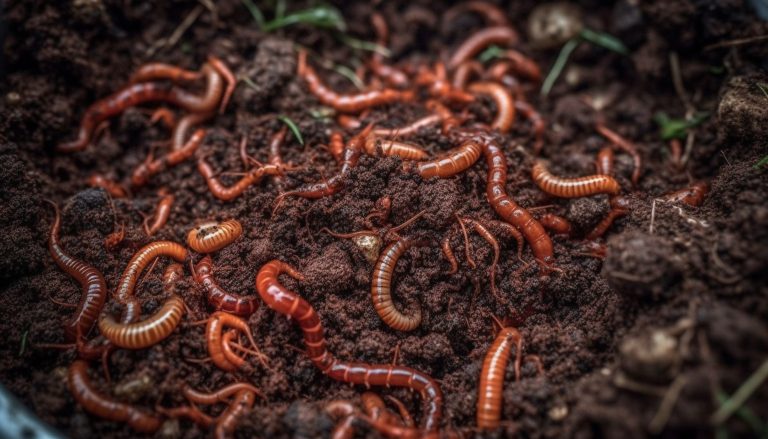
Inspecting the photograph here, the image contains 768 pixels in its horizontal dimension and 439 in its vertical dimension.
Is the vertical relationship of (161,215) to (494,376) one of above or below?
above

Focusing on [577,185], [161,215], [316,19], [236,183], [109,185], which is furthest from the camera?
[316,19]

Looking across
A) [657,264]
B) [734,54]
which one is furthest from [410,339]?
[734,54]

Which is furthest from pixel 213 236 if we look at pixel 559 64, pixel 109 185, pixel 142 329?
pixel 559 64

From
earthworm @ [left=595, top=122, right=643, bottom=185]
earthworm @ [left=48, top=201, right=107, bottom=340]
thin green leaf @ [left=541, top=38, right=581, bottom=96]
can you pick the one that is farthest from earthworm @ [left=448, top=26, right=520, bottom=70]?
earthworm @ [left=48, top=201, right=107, bottom=340]

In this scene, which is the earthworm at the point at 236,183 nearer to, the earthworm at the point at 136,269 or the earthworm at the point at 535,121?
the earthworm at the point at 136,269

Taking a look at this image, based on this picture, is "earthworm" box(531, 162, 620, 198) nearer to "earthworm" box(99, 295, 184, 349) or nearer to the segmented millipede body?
the segmented millipede body

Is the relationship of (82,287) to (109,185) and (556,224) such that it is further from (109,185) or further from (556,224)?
(556,224)

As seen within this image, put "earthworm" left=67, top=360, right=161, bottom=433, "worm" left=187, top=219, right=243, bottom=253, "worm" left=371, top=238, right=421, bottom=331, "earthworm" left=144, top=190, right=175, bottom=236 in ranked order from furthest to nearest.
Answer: "earthworm" left=144, top=190, right=175, bottom=236
"worm" left=187, top=219, right=243, bottom=253
"worm" left=371, top=238, right=421, bottom=331
"earthworm" left=67, top=360, right=161, bottom=433

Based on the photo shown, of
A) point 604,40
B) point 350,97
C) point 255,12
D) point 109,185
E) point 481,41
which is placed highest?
point 255,12
